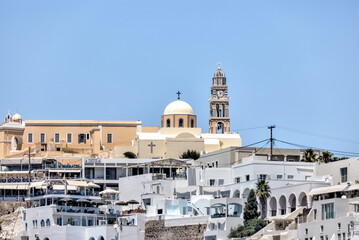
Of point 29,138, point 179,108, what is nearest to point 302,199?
point 179,108

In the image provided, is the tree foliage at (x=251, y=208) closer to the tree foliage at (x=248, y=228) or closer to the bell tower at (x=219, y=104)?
the tree foliage at (x=248, y=228)

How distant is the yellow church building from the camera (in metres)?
136

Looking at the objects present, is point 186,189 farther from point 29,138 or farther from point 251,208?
point 29,138

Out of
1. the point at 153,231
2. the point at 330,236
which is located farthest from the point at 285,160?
the point at 330,236

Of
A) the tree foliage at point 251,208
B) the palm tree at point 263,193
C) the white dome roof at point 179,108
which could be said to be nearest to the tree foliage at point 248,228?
the tree foliage at point 251,208

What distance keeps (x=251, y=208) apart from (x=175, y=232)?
7.90 m

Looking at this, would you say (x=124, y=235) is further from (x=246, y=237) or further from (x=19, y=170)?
(x=19, y=170)

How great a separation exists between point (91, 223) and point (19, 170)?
87.6 feet

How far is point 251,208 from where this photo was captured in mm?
103062

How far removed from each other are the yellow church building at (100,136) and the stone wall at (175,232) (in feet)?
107

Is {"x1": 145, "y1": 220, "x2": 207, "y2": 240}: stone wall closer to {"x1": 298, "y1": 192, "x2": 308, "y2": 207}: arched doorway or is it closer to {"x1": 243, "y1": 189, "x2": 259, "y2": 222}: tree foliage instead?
{"x1": 243, "y1": 189, "x2": 259, "y2": 222}: tree foliage

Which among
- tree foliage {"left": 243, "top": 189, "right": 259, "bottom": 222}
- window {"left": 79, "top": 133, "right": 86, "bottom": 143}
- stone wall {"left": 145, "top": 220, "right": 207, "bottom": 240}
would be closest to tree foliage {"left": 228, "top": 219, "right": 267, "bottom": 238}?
tree foliage {"left": 243, "top": 189, "right": 259, "bottom": 222}

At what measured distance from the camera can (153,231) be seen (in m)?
103

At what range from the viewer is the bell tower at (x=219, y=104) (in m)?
149
